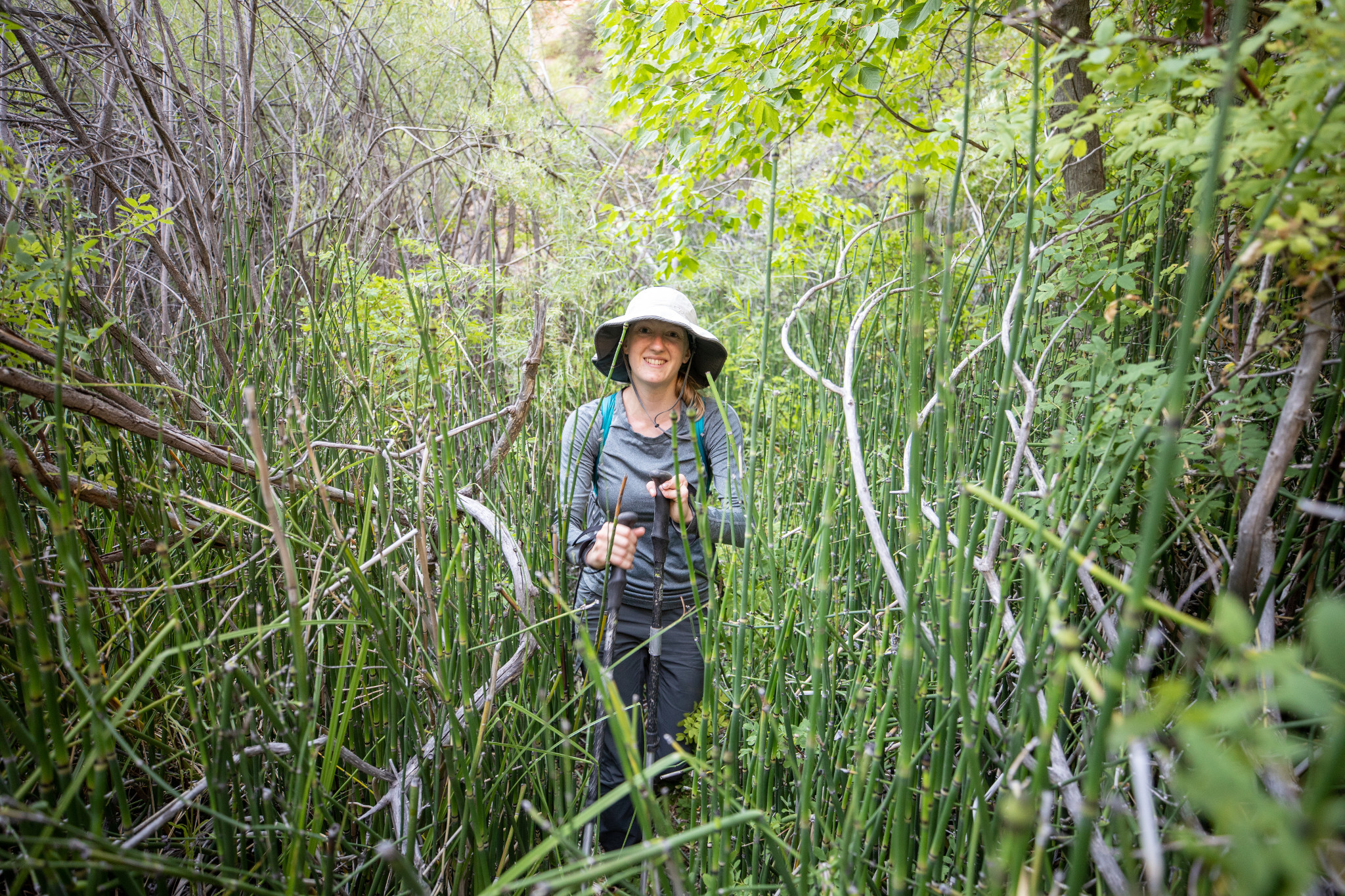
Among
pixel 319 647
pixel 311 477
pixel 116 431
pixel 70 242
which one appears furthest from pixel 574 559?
pixel 70 242

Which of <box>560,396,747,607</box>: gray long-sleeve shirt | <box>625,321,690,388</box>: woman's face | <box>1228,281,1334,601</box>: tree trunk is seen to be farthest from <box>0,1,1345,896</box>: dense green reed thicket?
<box>625,321,690,388</box>: woman's face

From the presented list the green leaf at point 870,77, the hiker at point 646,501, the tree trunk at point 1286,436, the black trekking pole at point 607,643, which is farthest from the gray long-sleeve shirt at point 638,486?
the tree trunk at point 1286,436

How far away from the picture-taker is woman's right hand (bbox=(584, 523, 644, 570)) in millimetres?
1154

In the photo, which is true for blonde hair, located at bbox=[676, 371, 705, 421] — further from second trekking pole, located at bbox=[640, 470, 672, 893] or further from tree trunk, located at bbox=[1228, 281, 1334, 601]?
tree trunk, located at bbox=[1228, 281, 1334, 601]

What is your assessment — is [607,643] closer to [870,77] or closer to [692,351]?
[692,351]

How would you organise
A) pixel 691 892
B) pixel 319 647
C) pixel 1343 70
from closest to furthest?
pixel 1343 70 → pixel 691 892 → pixel 319 647

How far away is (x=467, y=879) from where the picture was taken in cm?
93

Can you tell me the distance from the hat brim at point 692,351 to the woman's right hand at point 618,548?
50 centimetres

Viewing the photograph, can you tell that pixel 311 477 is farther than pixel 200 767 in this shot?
Yes

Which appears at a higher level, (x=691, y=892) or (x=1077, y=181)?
(x=1077, y=181)

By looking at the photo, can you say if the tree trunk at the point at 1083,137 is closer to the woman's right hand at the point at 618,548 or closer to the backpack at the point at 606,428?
the backpack at the point at 606,428

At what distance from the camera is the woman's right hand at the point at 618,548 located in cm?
115

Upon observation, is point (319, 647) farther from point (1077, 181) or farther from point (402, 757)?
point (1077, 181)

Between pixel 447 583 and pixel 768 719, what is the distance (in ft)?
1.36
